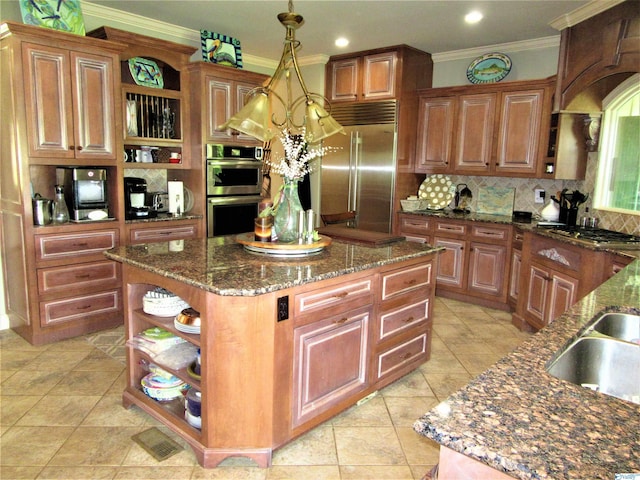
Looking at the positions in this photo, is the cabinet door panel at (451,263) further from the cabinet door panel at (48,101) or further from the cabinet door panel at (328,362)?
the cabinet door panel at (48,101)

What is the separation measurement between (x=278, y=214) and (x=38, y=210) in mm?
2039

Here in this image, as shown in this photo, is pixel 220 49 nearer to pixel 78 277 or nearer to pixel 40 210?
pixel 40 210

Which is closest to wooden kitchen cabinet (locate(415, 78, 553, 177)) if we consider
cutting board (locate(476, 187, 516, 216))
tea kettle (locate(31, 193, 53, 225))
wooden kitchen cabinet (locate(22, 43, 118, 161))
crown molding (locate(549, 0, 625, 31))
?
cutting board (locate(476, 187, 516, 216))

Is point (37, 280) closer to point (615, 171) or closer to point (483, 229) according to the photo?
point (483, 229)

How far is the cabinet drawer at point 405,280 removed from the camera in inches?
107

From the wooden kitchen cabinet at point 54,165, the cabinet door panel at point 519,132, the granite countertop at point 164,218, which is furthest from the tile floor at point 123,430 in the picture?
the cabinet door panel at point 519,132

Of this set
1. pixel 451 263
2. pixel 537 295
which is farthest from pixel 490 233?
pixel 537 295

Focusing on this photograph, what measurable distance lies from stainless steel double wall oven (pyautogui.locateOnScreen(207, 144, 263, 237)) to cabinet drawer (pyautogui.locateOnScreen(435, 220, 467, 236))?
198 cm

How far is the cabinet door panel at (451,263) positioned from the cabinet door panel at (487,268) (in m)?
0.12

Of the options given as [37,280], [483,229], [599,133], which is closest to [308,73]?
[483,229]

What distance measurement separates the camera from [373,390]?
2805 millimetres

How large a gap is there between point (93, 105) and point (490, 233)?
378 cm

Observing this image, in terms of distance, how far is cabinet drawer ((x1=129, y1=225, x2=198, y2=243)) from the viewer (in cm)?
400

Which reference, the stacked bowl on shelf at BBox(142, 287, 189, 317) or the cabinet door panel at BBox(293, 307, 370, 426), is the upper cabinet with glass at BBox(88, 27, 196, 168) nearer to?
the stacked bowl on shelf at BBox(142, 287, 189, 317)
